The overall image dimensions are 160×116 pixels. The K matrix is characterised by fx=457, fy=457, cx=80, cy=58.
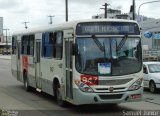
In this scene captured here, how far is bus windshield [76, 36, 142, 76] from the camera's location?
13211 millimetres

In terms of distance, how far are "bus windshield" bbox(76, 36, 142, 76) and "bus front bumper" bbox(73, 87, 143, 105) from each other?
0.58m

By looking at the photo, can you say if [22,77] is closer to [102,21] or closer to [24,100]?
[24,100]

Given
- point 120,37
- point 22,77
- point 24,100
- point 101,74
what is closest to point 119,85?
point 101,74

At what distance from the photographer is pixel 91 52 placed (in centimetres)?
1330

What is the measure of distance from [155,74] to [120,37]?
6.96 meters

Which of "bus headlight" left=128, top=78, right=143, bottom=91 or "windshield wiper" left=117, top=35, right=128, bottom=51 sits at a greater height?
"windshield wiper" left=117, top=35, right=128, bottom=51

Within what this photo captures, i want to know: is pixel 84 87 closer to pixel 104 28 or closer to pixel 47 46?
pixel 104 28

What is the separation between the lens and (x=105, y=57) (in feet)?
43.7

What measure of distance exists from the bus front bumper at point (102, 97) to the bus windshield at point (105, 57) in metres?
0.58

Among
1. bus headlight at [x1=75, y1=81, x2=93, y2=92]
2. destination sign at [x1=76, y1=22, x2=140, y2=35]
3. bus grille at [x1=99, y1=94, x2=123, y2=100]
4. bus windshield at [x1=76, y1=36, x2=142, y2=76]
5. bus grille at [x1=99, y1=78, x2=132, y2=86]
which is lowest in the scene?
bus grille at [x1=99, y1=94, x2=123, y2=100]

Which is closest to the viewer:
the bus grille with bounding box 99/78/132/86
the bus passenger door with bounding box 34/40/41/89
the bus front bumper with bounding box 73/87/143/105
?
the bus front bumper with bounding box 73/87/143/105

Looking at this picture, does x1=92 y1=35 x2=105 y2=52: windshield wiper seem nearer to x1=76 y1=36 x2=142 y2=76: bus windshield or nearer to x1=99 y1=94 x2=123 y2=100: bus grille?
x1=76 y1=36 x2=142 y2=76: bus windshield

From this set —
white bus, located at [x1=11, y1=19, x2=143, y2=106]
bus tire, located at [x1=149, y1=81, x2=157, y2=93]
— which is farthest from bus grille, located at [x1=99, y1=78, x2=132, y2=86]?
bus tire, located at [x1=149, y1=81, x2=157, y2=93]

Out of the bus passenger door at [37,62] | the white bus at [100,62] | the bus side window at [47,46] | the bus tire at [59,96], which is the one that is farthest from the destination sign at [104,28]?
the bus passenger door at [37,62]
